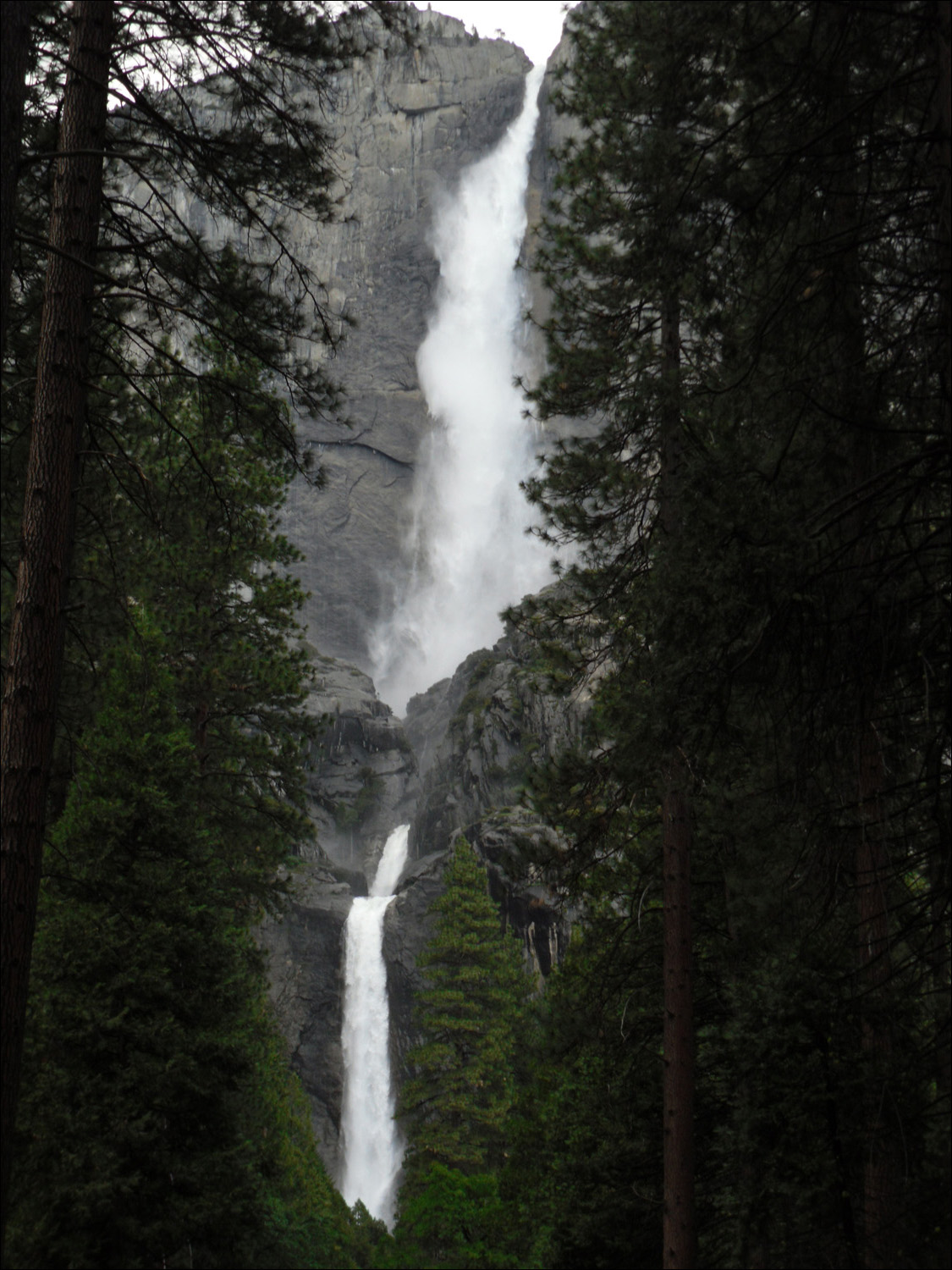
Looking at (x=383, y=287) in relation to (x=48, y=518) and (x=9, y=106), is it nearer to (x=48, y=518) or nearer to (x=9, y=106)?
(x=48, y=518)

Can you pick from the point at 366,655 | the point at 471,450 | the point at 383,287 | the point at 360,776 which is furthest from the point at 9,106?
the point at 383,287

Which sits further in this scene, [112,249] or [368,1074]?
[368,1074]

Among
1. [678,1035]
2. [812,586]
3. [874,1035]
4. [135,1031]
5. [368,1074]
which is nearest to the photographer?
[812,586]

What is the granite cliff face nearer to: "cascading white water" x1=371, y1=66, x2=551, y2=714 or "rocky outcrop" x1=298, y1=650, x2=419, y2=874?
"rocky outcrop" x1=298, y1=650, x2=419, y2=874

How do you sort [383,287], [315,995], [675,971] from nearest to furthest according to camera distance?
1. [675,971]
2. [315,995]
3. [383,287]

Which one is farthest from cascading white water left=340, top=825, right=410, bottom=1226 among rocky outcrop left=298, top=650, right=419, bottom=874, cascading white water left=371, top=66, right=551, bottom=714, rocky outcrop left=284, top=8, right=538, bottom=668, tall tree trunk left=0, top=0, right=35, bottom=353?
rocky outcrop left=284, top=8, right=538, bottom=668

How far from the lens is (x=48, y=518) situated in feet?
17.0

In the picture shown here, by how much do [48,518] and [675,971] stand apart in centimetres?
562

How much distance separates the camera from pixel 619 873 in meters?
11.5

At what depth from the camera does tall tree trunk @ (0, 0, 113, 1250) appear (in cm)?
447

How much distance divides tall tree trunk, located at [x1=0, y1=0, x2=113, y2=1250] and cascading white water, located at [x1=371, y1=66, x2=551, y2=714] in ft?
229

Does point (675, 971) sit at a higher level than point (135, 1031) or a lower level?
higher

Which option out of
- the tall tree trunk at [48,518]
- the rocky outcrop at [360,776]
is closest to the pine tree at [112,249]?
the tall tree trunk at [48,518]

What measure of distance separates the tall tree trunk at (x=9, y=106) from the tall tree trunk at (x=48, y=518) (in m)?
0.62
